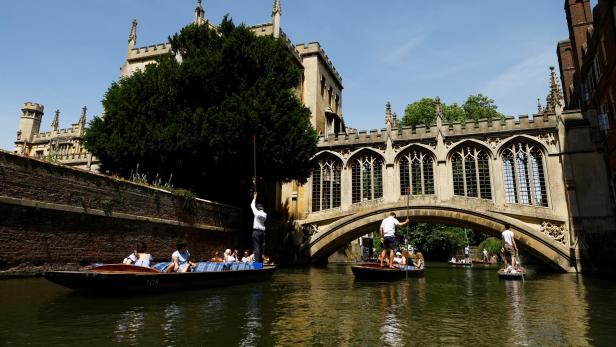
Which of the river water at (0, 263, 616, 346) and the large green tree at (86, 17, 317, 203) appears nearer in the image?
the river water at (0, 263, 616, 346)

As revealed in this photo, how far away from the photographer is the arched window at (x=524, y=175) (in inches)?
893

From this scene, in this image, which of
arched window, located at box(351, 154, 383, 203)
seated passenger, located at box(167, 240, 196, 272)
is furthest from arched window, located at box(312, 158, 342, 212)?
seated passenger, located at box(167, 240, 196, 272)

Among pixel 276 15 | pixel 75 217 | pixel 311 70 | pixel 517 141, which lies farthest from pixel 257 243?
pixel 276 15

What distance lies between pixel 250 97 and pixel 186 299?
48.3ft

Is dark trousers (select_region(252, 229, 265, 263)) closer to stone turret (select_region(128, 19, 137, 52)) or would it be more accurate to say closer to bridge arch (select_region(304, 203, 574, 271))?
bridge arch (select_region(304, 203, 574, 271))

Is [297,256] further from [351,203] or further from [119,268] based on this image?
[119,268]

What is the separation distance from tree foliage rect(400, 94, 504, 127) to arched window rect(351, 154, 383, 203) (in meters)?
16.7

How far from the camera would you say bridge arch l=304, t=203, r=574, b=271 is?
2114 centimetres

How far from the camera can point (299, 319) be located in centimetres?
657

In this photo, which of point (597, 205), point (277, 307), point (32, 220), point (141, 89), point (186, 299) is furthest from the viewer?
point (141, 89)

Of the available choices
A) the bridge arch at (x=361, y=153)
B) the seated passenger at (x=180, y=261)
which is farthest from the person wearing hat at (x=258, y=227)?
the bridge arch at (x=361, y=153)

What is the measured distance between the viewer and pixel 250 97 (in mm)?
21781

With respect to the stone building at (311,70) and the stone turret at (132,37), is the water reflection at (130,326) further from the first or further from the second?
the stone turret at (132,37)

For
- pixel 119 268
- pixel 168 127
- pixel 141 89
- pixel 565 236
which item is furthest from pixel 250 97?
pixel 565 236
